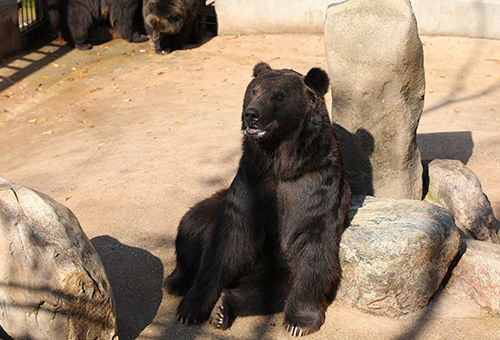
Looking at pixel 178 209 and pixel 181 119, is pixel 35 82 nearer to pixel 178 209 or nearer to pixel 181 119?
pixel 181 119

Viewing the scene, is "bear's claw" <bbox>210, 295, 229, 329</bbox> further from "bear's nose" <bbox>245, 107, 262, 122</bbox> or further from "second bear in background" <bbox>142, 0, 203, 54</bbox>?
"second bear in background" <bbox>142, 0, 203, 54</bbox>

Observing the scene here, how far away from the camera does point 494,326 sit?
447 cm

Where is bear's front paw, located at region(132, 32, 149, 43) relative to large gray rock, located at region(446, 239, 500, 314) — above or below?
below

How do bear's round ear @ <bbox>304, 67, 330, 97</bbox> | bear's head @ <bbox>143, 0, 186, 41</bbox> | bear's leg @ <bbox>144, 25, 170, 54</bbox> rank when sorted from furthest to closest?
1. bear's leg @ <bbox>144, 25, 170, 54</bbox>
2. bear's head @ <bbox>143, 0, 186, 41</bbox>
3. bear's round ear @ <bbox>304, 67, 330, 97</bbox>

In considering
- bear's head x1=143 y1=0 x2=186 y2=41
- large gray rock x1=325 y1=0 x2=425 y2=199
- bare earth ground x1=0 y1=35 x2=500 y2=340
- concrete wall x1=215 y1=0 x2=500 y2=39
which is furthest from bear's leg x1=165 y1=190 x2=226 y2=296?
bear's head x1=143 y1=0 x2=186 y2=41

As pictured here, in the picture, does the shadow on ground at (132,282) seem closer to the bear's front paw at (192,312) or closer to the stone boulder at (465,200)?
the bear's front paw at (192,312)

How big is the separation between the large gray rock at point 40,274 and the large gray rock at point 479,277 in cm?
288

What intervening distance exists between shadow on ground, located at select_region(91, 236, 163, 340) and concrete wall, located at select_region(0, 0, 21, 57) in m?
8.44

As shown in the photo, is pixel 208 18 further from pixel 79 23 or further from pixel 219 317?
pixel 219 317

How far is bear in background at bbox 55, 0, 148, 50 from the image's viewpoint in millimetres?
13398

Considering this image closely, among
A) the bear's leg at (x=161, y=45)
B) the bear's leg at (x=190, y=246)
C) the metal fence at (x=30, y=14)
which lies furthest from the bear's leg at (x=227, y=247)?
the metal fence at (x=30, y=14)

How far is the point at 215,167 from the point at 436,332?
3.54 meters

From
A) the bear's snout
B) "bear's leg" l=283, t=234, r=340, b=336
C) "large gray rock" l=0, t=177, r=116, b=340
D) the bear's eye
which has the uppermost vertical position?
the bear's eye

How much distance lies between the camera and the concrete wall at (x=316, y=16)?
1228cm
